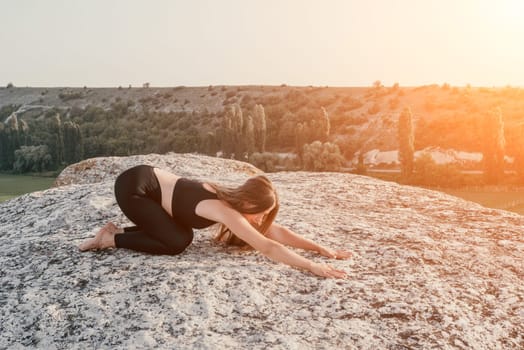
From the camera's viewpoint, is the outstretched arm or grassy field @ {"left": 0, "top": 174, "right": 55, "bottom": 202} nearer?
the outstretched arm

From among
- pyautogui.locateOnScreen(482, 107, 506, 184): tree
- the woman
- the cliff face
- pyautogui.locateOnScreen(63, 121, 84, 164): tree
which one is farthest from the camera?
pyautogui.locateOnScreen(63, 121, 84, 164): tree

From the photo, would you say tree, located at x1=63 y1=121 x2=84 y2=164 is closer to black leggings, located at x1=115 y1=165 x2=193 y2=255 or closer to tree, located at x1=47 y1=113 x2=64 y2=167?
tree, located at x1=47 y1=113 x2=64 y2=167

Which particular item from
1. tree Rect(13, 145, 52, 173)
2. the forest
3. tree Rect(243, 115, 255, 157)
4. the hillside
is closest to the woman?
the forest

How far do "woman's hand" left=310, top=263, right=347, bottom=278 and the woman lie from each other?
0.21ft

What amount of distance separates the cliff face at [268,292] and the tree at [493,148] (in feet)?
189

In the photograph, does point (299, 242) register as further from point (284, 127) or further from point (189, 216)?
point (284, 127)

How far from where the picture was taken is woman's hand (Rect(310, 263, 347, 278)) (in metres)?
5.86

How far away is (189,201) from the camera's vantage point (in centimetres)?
659

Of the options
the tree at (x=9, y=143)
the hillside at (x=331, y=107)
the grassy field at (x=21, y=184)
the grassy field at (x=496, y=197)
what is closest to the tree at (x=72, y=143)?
the hillside at (x=331, y=107)

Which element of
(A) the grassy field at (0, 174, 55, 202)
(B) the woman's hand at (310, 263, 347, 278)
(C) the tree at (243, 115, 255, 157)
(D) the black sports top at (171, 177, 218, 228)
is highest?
(D) the black sports top at (171, 177, 218, 228)

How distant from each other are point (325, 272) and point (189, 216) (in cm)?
173

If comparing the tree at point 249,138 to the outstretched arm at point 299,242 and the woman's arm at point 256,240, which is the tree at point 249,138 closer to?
the outstretched arm at point 299,242

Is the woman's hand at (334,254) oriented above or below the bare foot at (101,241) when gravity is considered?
below

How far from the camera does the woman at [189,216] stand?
6230 millimetres
